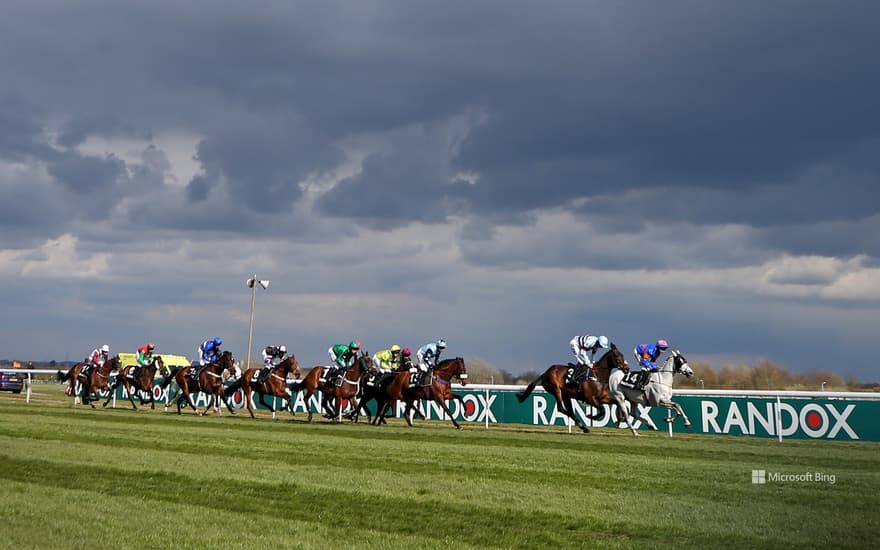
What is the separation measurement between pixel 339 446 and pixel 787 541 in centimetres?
901

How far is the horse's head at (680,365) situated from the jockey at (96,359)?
73.6ft

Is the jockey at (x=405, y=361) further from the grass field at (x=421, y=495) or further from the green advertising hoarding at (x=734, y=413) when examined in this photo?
the grass field at (x=421, y=495)

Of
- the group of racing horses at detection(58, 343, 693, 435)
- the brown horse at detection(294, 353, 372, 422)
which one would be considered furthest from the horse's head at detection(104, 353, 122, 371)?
the brown horse at detection(294, 353, 372, 422)

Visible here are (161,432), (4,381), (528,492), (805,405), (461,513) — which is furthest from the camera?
(4,381)

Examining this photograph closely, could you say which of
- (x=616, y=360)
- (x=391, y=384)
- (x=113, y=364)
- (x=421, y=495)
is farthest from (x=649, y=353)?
(x=113, y=364)

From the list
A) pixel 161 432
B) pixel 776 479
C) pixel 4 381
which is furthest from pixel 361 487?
pixel 4 381

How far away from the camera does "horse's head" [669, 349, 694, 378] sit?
18.3 m

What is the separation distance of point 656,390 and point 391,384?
755 centimetres

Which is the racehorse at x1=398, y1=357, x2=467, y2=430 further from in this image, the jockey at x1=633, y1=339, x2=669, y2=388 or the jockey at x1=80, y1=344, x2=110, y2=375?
the jockey at x1=80, y1=344, x2=110, y2=375

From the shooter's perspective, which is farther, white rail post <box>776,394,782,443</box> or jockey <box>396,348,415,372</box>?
jockey <box>396,348,415,372</box>

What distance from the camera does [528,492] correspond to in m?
8.59

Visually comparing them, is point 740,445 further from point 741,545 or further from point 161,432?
point 161,432

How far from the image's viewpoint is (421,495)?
27.5 ft

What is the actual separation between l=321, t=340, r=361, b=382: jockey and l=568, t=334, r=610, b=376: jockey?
23.4 ft
